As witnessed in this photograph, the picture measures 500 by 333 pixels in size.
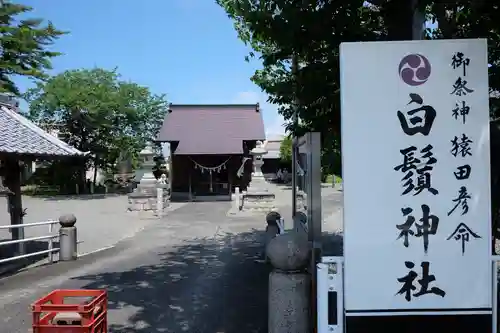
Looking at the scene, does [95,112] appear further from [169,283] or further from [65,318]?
[65,318]

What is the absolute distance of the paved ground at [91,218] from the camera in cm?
1407

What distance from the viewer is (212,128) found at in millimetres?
30781

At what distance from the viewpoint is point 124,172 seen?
3806 cm

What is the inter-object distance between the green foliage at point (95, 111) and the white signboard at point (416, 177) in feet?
95.1

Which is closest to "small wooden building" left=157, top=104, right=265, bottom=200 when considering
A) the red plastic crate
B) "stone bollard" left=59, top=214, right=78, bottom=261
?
"stone bollard" left=59, top=214, right=78, bottom=261

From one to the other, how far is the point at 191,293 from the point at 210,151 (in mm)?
21174

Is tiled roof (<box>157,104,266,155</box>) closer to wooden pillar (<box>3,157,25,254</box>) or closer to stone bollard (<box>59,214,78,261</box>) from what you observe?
wooden pillar (<box>3,157,25,254</box>)

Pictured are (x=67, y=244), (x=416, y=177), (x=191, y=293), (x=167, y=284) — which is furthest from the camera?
(x=67, y=244)

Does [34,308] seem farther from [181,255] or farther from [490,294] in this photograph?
[181,255]

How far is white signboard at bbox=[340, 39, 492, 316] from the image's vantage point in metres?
3.69

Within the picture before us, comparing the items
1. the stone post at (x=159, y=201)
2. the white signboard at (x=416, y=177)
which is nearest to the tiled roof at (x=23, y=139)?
the white signboard at (x=416, y=177)

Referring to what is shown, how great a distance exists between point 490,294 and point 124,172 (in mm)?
36555

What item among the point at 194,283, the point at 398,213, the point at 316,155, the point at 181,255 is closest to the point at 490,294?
the point at 398,213

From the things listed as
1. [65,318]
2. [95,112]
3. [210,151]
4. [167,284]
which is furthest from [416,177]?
[95,112]
